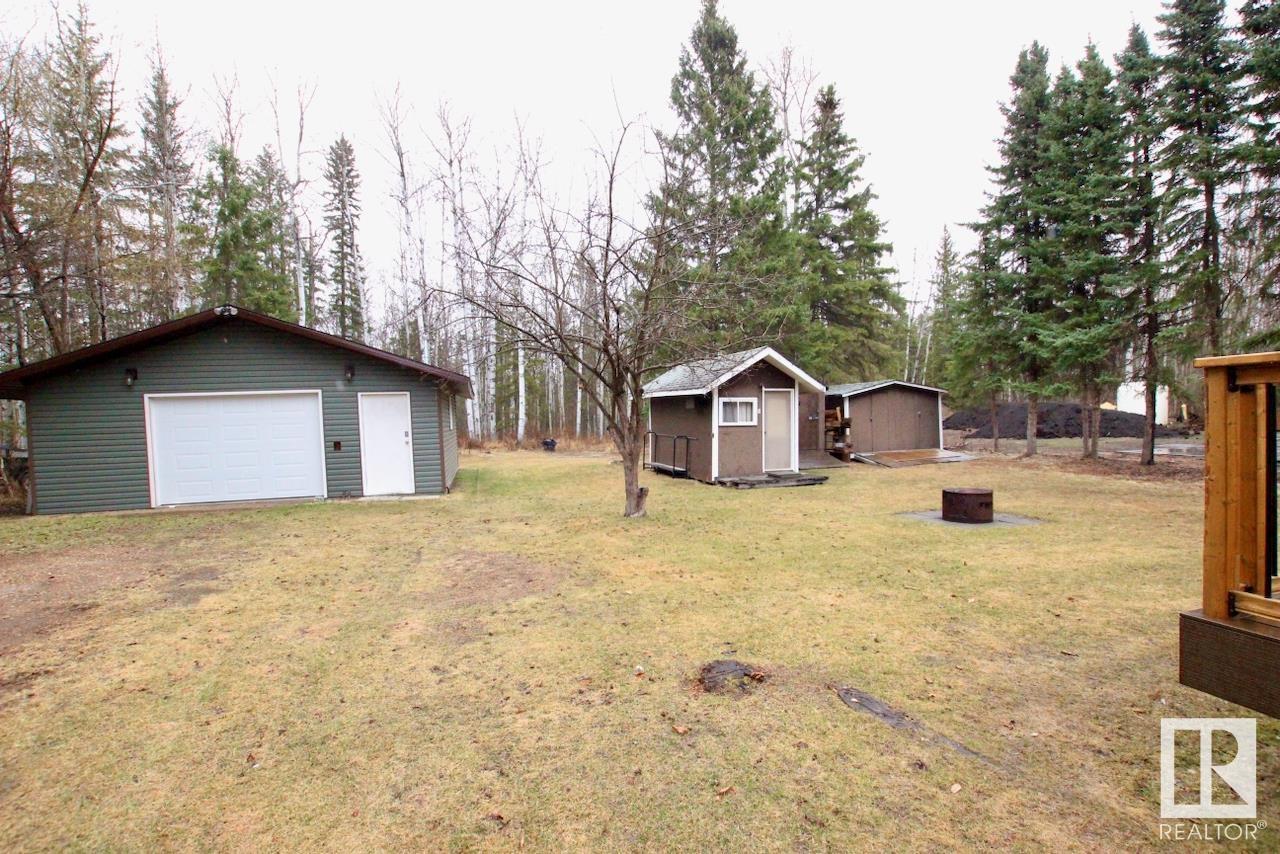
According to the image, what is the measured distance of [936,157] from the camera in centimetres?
2150

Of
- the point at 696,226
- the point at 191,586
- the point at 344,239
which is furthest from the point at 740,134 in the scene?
the point at 191,586

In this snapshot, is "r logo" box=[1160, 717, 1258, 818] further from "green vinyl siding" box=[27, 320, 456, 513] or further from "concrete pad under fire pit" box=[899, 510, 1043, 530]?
"green vinyl siding" box=[27, 320, 456, 513]

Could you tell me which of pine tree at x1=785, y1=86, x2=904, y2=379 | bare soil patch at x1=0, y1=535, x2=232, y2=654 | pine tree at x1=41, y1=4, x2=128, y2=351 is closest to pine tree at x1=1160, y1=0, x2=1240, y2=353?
pine tree at x1=785, y1=86, x2=904, y2=379

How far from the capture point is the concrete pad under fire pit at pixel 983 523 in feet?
25.6

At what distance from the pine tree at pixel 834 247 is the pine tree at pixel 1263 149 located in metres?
10.4

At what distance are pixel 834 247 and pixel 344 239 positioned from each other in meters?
19.5

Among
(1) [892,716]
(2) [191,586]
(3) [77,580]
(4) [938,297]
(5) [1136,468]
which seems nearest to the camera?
(1) [892,716]

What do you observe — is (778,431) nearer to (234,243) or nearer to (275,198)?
(234,243)

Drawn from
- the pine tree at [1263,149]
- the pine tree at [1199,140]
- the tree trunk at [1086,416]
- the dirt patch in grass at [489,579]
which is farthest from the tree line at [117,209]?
the tree trunk at [1086,416]

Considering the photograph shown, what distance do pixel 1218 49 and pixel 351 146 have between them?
2658cm

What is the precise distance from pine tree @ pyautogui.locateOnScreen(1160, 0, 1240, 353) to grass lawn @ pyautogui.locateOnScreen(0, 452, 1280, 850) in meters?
8.53

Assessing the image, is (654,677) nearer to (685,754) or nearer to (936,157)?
(685,754)

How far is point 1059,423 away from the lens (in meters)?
26.2

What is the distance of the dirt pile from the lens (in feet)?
84.3
